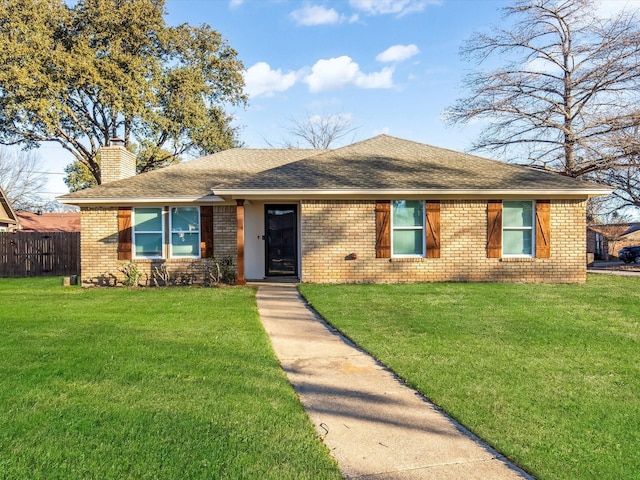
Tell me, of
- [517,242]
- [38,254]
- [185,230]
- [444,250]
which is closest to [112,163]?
[185,230]

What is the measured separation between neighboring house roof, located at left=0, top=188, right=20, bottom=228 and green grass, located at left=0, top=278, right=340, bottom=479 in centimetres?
2178

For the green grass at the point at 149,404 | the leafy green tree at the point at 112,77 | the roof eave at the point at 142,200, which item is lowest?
the green grass at the point at 149,404

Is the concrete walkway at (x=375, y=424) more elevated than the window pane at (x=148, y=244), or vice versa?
the window pane at (x=148, y=244)

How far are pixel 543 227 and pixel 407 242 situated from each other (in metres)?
3.60

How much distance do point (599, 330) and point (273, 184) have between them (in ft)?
24.9

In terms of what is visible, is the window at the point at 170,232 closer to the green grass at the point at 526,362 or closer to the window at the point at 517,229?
the green grass at the point at 526,362

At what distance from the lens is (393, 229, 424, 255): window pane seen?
1162cm

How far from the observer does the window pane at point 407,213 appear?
11.5m

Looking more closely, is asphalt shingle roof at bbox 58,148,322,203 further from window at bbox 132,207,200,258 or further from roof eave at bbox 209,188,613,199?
roof eave at bbox 209,188,613,199

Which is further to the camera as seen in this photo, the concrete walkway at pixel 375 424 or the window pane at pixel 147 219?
the window pane at pixel 147 219

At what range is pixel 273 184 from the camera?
1107 centimetres

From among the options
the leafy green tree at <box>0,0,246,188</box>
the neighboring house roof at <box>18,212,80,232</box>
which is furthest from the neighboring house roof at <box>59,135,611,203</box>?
the neighboring house roof at <box>18,212,80,232</box>

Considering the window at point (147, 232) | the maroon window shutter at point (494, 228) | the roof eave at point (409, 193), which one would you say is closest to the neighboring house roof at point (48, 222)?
the window at point (147, 232)

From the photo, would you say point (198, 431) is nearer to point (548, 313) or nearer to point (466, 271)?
point (548, 313)
